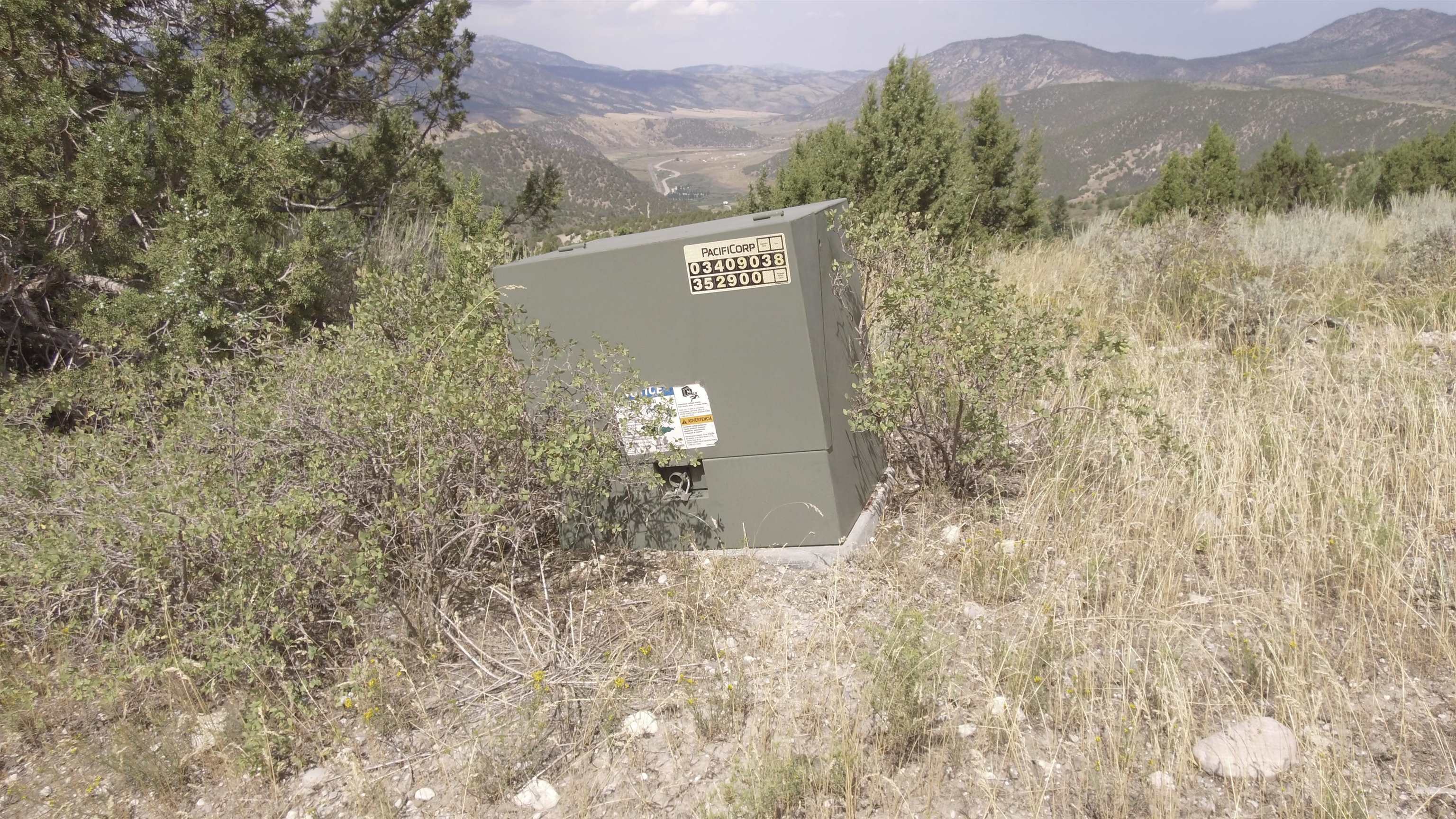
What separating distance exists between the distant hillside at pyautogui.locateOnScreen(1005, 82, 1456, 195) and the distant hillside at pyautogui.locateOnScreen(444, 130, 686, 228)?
60058mm

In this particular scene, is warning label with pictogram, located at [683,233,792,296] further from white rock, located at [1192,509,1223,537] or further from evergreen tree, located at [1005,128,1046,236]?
evergreen tree, located at [1005,128,1046,236]

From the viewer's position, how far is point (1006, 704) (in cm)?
228

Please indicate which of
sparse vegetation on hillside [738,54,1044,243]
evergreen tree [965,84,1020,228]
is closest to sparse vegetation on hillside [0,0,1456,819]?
sparse vegetation on hillside [738,54,1044,243]

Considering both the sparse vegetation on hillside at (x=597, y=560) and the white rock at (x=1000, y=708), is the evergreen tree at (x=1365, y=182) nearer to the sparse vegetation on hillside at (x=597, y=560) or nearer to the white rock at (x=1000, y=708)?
the sparse vegetation on hillside at (x=597, y=560)

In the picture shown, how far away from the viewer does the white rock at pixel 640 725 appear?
2.37m

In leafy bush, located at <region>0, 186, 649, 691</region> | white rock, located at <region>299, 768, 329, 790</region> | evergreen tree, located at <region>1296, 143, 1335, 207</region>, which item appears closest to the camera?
white rock, located at <region>299, 768, 329, 790</region>

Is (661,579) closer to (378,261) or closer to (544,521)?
(544,521)

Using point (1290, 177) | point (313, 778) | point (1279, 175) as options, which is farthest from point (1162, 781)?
point (1279, 175)

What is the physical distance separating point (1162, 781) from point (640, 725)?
4.67 feet

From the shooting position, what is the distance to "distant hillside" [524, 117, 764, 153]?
135 metres

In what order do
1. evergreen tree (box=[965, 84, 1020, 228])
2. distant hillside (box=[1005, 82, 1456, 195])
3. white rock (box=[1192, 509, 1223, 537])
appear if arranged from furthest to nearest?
distant hillside (box=[1005, 82, 1456, 195]), evergreen tree (box=[965, 84, 1020, 228]), white rock (box=[1192, 509, 1223, 537])

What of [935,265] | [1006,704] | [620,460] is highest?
[935,265]

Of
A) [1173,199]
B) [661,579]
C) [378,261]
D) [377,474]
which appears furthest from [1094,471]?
[1173,199]

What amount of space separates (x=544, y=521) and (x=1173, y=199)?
52.1ft
